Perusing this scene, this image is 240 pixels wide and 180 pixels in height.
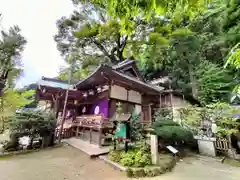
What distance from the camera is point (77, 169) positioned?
18.0 ft

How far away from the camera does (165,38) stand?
15.1 metres

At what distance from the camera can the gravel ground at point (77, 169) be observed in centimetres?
482

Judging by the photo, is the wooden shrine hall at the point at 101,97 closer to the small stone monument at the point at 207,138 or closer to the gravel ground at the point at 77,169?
the gravel ground at the point at 77,169

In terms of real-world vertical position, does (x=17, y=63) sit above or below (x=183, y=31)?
below

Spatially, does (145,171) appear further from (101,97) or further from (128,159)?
(101,97)

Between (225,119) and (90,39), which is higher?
(90,39)

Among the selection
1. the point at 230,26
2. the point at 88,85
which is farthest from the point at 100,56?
the point at 230,26

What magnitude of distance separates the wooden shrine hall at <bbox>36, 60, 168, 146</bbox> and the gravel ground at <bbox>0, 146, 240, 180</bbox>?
2147mm

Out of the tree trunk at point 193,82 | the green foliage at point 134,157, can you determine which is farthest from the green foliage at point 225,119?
the tree trunk at point 193,82

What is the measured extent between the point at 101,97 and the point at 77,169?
5895 mm

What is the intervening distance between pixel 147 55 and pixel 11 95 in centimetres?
1296

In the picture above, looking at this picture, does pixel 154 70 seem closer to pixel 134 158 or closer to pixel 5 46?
pixel 134 158

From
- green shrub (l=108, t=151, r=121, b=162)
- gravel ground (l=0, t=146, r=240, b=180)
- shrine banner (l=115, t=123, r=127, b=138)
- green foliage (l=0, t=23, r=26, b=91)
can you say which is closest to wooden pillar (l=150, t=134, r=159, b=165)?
gravel ground (l=0, t=146, r=240, b=180)

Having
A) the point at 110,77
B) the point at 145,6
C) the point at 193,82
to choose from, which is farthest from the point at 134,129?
the point at 193,82
